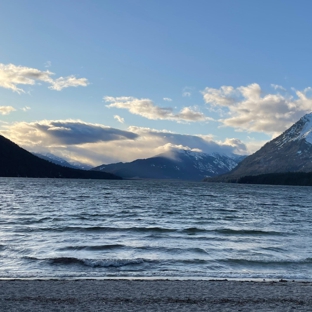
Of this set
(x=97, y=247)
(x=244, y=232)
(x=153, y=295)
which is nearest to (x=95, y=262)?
(x=97, y=247)

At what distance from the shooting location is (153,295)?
17.8 m

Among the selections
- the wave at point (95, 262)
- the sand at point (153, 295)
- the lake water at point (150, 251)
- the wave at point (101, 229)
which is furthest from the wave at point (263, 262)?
the wave at point (101, 229)

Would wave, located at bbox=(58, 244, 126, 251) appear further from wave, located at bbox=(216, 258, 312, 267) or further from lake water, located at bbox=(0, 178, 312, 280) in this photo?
wave, located at bbox=(216, 258, 312, 267)

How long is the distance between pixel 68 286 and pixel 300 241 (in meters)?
27.2

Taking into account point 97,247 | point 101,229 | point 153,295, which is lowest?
point 101,229

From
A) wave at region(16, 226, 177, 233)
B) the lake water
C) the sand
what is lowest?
wave at region(16, 226, 177, 233)

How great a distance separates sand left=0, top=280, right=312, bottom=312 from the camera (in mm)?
15883

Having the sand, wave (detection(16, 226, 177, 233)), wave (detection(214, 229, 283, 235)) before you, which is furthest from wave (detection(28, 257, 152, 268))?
wave (detection(214, 229, 283, 235))

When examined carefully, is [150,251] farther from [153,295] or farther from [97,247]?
[153,295]

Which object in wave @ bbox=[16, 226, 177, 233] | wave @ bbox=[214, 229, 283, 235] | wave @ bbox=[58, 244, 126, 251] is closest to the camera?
wave @ bbox=[58, 244, 126, 251]

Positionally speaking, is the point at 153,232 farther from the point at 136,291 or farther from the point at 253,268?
the point at 136,291

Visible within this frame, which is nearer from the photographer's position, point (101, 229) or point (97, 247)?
point (97, 247)

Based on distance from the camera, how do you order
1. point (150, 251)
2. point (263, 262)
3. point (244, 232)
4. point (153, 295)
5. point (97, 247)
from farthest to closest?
point (244, 232), point (97, 247), point (150, 251), point (263, 262), point (153, 295)

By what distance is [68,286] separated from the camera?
19312 mm
